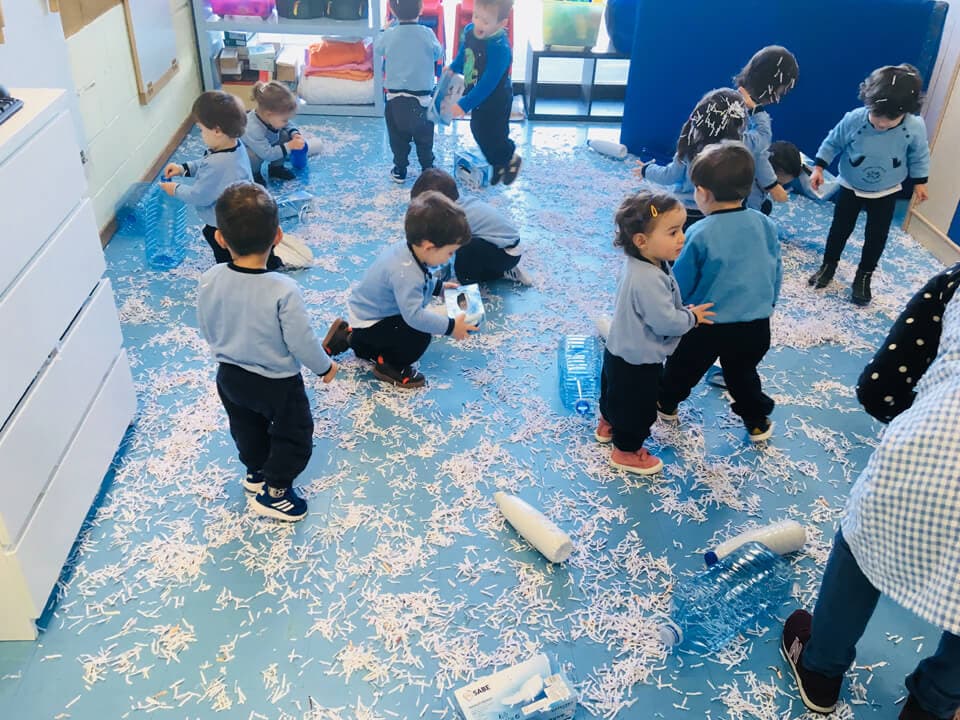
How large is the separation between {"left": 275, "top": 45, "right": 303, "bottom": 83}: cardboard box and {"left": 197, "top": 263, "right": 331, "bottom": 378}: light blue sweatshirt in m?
4.31

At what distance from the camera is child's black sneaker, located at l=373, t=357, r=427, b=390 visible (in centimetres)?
336

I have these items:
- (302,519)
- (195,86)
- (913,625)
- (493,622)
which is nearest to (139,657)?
(302,519)

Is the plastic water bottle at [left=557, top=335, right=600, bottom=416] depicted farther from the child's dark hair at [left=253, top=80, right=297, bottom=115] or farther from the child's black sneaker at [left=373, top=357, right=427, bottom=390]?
the child's dark hair at [left=253, top=80, right=297, bottom=115]

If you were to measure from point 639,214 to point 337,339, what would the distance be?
127cm

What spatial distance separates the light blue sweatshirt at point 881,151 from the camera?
3785 mm

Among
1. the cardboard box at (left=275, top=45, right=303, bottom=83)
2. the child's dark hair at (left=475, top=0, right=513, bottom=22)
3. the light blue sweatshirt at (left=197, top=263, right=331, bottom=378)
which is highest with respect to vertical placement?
the child's dark hair at (left=475, top=0, right=513, bottom=22)

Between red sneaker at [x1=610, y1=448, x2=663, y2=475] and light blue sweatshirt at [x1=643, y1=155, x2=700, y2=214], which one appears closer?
red sneaker at [x1=610, y1=448, x2=663, y2=475]

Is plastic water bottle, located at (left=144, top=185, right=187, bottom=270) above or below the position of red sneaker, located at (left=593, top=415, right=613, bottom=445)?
above

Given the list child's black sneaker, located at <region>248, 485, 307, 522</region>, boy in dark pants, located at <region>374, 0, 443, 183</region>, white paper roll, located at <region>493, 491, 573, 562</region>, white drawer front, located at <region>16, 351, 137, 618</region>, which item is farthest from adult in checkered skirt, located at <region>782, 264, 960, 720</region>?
boy in dark pants, located at <region>374, 0, 443, 183</region>

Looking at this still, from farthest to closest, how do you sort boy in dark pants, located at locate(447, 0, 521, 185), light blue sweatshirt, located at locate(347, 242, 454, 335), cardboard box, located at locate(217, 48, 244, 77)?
cardboard box, located at locate(217, 48, 244, 77)
boy in dark pants, located at locate(447, 0, 521, 185)
light blue sweatshirt, located at locate(347, 242, 454, 335)

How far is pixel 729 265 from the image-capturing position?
271 cm

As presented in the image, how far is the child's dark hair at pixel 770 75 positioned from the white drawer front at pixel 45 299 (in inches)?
116

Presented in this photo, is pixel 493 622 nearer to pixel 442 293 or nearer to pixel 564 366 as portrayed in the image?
pixel 564 366

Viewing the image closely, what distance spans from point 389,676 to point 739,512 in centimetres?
134
